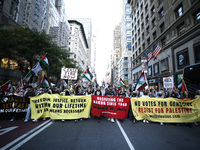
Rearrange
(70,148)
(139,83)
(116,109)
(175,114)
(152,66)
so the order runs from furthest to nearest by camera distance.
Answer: (152,66) < (139,83) < (116,109) < (175,114) < (70,148)

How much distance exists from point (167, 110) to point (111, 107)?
3129 mm

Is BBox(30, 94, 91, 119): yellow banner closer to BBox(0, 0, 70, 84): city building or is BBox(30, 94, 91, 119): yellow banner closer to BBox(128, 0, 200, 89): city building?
BBox(128, 0, 200, 89): city building

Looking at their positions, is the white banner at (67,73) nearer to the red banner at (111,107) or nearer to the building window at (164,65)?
the red banner at (111,107)

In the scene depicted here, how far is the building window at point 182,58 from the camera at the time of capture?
15.5 m

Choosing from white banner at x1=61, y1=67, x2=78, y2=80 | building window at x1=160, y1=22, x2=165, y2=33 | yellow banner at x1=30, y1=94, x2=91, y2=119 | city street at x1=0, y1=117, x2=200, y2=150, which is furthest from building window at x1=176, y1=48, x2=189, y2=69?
yellow banner at x1=30, y1=94, x2=91, y2=119

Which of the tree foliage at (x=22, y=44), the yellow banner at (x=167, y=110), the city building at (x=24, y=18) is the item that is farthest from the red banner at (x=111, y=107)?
the city building at (x=24, y=18)

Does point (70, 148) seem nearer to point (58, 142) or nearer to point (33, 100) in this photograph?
point (58, 142)

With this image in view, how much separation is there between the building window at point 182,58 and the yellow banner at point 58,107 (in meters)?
16.1

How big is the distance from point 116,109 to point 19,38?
16803 mm

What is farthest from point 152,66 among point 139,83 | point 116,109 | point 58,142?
point 58,142

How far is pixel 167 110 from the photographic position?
6191mm

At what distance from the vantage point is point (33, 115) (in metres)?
6.18

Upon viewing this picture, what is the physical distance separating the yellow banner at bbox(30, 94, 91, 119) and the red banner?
1.82 feet

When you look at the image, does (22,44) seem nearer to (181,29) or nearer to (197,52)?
(197,52)
